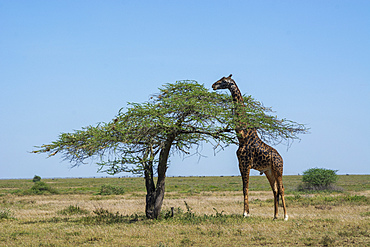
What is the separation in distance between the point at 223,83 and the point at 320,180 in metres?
30.5

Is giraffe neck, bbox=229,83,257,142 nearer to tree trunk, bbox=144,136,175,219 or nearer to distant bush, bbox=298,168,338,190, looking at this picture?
tree trunk, bbox=144,136,175,219

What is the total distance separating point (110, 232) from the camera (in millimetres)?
15117

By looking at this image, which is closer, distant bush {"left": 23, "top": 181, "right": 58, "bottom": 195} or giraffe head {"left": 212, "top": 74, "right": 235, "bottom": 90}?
giraffe head {"left": 212, "top": 74, "right": 235, "bottom": 90}

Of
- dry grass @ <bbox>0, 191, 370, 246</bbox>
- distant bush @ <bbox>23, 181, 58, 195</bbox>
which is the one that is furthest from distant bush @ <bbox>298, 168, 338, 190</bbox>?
distant bush @ <bbox>23, 181, 58, 195</bbox>

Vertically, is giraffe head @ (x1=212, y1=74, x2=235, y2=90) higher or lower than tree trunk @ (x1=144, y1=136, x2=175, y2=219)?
higher

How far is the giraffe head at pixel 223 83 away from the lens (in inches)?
706

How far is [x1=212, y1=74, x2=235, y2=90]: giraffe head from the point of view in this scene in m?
17.9

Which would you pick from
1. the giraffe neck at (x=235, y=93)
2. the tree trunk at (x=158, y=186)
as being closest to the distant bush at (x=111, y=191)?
the tree trunk at (x=158, y=186)

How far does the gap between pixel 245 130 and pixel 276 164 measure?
1.93 metres

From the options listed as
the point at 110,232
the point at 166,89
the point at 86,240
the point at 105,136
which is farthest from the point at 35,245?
the point at 166,89

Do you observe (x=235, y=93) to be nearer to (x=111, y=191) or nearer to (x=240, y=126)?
(x=240, y=126)

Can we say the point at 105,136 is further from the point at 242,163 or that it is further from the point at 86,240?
the point at 242,163

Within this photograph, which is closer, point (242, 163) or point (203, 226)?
point (203, 226)

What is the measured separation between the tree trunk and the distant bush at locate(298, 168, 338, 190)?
30.3 metres
